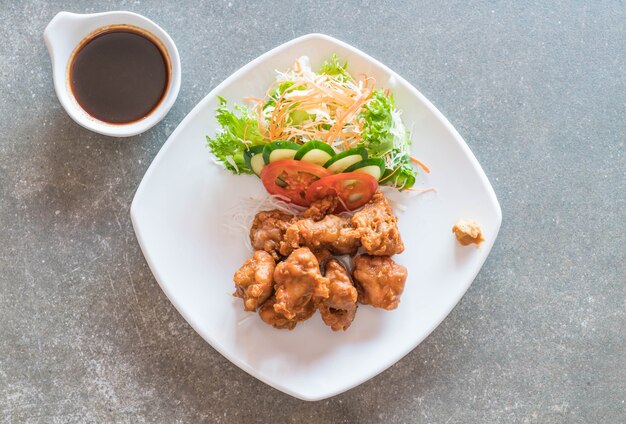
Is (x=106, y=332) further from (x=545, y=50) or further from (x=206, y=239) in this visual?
(x=545, y=50)

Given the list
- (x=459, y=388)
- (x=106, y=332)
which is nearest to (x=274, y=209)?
(x=106, y=332)

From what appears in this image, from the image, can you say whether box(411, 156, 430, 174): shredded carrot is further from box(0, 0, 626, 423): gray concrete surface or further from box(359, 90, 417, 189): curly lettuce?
box(0, 0, 626, 423): gray concrete surface

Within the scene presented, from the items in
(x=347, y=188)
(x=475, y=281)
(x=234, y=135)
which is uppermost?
(x=234, y=135)

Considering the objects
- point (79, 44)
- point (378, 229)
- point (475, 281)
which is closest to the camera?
point (378, 229)

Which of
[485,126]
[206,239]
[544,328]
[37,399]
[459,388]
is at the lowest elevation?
[37,399]

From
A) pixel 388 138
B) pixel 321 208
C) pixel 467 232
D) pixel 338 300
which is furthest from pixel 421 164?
pixel 338 300

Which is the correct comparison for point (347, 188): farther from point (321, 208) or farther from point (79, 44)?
point (79, 44)

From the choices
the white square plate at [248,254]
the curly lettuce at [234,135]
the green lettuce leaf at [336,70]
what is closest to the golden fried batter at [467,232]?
the white square plate at [248,254]
